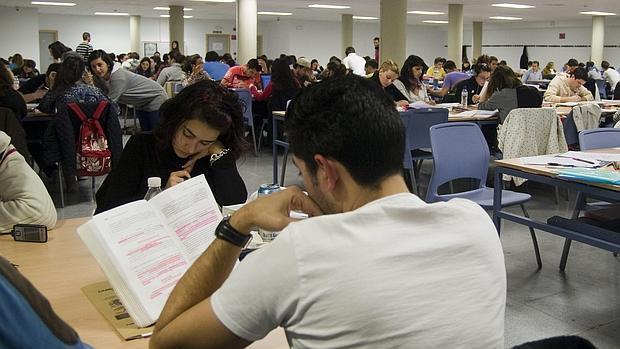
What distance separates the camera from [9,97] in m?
5.45

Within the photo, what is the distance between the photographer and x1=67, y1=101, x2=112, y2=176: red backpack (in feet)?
17.1

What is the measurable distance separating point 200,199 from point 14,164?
0.88 m

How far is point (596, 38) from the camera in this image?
19484 millimetres

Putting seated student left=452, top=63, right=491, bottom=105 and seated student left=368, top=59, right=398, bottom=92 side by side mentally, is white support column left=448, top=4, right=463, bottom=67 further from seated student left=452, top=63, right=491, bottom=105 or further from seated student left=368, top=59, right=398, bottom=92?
seated student left=368, top=59, right=398, bottom=92

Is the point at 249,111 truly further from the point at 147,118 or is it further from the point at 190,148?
the point at 190,148

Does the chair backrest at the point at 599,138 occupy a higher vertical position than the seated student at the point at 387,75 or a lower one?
lower

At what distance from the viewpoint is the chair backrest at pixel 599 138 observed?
4066mm

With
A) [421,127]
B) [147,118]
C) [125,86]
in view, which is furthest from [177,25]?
[421,127]

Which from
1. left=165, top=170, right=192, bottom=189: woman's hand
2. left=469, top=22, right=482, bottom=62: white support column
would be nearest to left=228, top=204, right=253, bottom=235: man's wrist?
left=165, top=170, right=192, bottom=189: woman's hand

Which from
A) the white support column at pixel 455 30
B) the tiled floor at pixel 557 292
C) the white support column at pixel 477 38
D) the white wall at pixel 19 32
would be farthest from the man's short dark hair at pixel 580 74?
the white support column at pixel 477 38

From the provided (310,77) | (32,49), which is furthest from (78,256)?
(32,49)

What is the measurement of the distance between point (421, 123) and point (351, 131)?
177 inches

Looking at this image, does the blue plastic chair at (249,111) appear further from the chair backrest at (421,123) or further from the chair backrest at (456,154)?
the chair backrest at (456,154)

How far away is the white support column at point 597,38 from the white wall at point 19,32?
1570 cm
